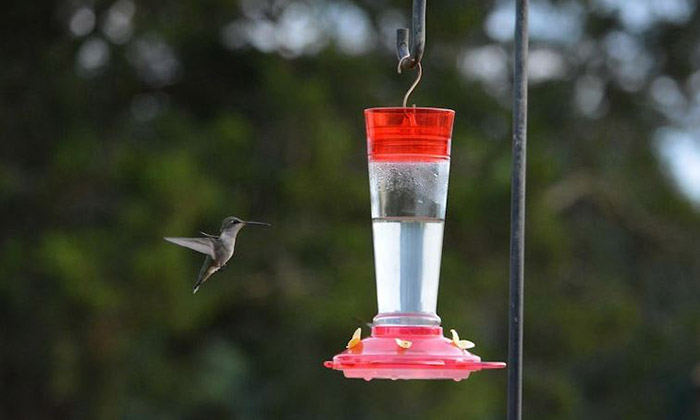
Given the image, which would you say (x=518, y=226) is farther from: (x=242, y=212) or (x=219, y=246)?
(x=242, y=212)

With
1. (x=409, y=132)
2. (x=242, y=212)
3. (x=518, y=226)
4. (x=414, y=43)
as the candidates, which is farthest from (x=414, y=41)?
(x=242, y=212)

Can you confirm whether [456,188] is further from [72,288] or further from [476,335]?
[72,288]

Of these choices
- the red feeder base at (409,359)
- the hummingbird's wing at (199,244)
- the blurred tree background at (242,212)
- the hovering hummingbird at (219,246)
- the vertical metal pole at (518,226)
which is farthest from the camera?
the blurred tree background at (242,212)

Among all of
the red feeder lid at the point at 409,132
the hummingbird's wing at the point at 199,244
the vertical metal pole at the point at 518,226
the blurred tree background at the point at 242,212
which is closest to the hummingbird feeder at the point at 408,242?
the red feeder lid at the point at 409,132

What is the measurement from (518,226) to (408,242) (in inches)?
18.8

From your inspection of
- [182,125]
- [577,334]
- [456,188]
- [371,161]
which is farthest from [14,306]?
[371,161]

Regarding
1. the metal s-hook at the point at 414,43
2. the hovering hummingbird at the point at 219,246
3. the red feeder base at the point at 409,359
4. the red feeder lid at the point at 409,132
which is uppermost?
the metal s-hook at the point at 414,43

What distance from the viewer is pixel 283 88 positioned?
9477 millimetres

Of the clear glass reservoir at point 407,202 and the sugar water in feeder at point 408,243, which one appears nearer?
the sugar water in feeder at point 408,243

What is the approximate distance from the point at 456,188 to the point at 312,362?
64.6 inches

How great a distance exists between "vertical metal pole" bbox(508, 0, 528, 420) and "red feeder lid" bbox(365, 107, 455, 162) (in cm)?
28

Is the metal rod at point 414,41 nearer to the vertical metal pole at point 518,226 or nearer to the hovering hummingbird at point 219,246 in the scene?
the vertical metal pole at point 518,226

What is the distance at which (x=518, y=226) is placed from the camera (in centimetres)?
279

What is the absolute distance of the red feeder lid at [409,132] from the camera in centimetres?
308
